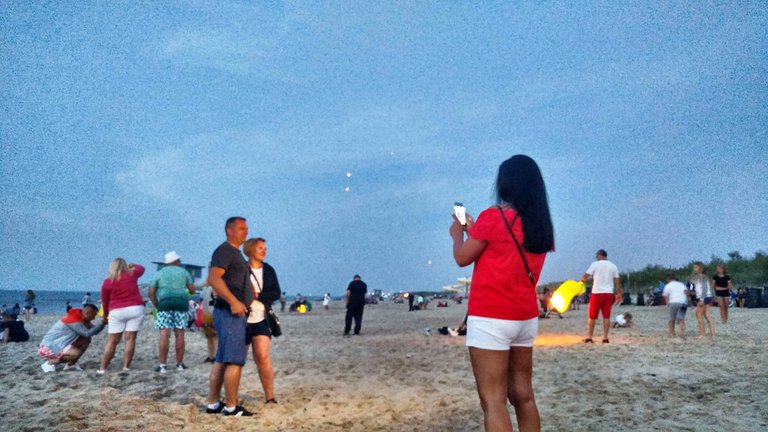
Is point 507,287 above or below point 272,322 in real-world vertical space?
above

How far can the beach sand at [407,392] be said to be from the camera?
5094 mm

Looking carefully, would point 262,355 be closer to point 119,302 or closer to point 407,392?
point 407,392

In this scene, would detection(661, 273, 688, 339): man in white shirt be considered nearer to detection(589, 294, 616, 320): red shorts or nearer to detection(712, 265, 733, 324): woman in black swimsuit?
detection(589, 294, 616, 320): red shorts

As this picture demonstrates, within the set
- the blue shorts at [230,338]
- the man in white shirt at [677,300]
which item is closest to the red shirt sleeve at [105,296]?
the blue shorts at [230,338]

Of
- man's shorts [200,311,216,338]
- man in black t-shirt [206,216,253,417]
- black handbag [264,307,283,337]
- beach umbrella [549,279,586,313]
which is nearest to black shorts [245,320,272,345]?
black handbag [264,307,283,337]

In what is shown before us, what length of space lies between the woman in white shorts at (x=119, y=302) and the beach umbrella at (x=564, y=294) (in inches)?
240

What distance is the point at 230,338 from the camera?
5273 millimetres

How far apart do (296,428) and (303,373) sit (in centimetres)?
346

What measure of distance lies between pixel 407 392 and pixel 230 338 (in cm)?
263

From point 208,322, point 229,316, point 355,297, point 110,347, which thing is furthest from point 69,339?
point 355,297

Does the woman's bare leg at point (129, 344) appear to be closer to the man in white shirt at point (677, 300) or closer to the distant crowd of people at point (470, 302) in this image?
the distant crowd of people at point (470, 302)

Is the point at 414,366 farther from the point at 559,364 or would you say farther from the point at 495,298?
the point at 495,298

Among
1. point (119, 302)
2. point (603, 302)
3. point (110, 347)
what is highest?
point (603, 302)

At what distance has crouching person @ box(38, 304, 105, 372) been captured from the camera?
834 centimetres
